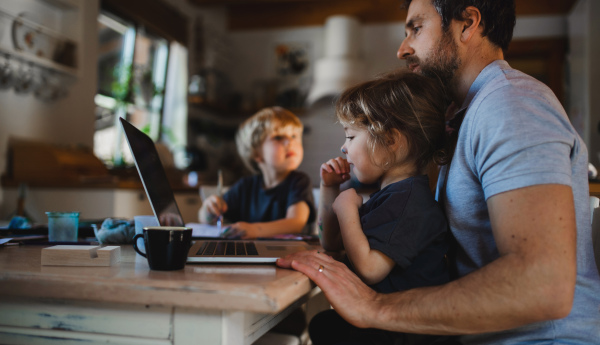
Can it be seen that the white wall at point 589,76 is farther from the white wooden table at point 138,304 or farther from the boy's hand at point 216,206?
the white wooden table at point 138,304

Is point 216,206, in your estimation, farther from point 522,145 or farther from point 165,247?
point 522,145

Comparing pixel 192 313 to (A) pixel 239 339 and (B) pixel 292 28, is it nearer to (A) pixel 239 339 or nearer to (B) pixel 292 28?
(A) pixel 239 339

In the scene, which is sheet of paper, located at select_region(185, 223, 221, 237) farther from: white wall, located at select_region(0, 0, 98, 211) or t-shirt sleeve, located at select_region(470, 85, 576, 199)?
white wall, located at select_region(0, 0, 98, 211)

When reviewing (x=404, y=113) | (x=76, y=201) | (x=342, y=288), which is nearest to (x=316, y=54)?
(x=76, y=201)

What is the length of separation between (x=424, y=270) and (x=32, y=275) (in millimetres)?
649

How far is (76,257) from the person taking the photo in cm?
80

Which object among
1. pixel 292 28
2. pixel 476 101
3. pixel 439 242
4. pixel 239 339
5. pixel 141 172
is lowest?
pixel 239 339

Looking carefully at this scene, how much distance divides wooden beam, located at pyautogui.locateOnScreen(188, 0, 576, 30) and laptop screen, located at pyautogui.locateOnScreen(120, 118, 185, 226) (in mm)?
4179

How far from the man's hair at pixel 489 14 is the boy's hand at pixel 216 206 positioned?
1.02 metres

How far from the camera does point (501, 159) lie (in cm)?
75

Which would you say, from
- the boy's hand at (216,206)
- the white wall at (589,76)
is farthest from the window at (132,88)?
the white wall at (589,76)

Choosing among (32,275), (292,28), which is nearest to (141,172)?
(32,275)

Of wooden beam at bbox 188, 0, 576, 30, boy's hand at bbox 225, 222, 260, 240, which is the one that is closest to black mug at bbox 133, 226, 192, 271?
boy's hand at bbox 225, 222, 260, 240

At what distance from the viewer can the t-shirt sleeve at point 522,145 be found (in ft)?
2.36
